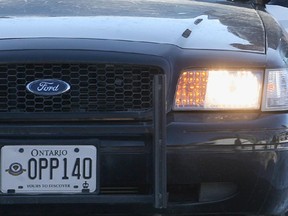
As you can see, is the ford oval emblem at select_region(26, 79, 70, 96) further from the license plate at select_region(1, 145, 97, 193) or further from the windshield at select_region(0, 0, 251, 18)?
the windshield at select_region(0, 0, 251, 18)

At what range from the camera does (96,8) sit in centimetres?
380

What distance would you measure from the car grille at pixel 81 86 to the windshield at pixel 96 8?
65 centimetres

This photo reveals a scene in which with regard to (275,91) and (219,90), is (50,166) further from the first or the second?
(275,91)

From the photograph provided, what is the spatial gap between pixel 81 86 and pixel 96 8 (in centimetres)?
94

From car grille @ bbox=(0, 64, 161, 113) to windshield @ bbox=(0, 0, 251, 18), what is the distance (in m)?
0.65

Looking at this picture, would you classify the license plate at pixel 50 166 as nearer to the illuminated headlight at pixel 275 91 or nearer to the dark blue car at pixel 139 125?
the dark blue car at pixel 139 125

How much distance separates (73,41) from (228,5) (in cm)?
159

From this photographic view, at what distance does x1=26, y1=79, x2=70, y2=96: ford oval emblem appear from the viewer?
2947 mm

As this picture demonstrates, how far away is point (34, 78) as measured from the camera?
117 inches

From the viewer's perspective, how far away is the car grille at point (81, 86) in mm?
2969

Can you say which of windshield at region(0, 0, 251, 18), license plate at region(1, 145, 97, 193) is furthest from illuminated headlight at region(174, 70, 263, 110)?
windshield at region(0, 0, 251, 18)

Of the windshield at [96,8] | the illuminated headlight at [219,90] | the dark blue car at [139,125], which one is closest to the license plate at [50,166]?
the dark blue car at [139,125]

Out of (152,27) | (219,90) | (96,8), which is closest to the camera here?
(219,90)

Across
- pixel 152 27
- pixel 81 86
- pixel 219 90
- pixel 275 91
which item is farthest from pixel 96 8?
pixel 275 91
